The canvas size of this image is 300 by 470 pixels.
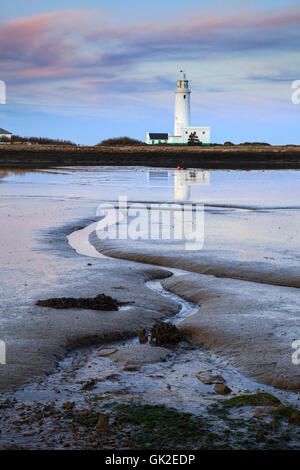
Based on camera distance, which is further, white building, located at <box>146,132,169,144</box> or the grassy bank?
white building, located at <box>146,132,169,144</box>

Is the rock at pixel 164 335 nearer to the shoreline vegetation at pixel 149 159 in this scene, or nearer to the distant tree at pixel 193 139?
the shoreline vegetation at pixel 149 159

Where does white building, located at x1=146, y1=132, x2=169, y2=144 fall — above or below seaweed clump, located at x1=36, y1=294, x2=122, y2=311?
above

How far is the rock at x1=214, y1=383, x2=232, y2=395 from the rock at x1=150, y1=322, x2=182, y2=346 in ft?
4.92

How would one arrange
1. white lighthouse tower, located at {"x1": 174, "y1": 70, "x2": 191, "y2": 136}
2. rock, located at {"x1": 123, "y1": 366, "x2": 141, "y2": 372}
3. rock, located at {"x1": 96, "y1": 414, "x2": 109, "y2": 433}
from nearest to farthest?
rock, located at {"x1": 96, "y1": 414, "x2": 109, "y2": 433}, rock, located at {"x1": 123, "y1": 366, "x2": 141, "y2": 372}, white lighthouse tower, located at {"x1": 174, "y1": 70, "x2": 191, "y2": 136}

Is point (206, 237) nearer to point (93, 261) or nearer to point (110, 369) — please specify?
point (93, 261)

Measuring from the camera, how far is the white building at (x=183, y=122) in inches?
4850

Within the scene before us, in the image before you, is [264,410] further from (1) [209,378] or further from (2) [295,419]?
(1) [209,378]

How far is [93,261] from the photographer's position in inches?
499

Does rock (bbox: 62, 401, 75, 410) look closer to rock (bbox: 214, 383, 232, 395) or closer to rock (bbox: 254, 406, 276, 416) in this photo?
rock (bbox: 214, 383, 232, 395)

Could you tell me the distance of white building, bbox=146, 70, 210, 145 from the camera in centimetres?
12319

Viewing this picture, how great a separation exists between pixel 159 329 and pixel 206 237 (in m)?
8.27

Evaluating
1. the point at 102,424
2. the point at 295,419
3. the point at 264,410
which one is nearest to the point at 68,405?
the point at 102,424

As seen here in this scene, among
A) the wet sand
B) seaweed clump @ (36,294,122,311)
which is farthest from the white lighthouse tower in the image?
seaweed clump @ (36,294,122,311)
